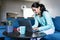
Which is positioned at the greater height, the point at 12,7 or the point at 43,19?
the point at 12,7

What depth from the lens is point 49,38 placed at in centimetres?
279

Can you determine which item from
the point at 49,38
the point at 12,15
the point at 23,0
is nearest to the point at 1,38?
the point at 49,38

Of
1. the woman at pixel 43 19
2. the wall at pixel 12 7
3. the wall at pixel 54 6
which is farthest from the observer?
the wall at pixel 12 7

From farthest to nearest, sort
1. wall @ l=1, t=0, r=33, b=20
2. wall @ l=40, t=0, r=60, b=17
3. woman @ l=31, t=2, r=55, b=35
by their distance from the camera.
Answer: wall @ l=1, t=0, r=33, b=20 < wall @ l=40, t=0, r=60, b=17 < woman @ l=31, t=2, r=55, b=35

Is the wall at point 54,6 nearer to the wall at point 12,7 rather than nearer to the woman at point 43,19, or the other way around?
the wall at point 12,7

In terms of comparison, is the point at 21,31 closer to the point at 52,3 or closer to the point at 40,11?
the point at 40,11

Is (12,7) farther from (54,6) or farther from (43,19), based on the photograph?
(43,19)

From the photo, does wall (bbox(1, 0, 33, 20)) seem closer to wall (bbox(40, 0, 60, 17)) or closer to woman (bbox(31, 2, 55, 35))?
wall (bbox(40, 0, 60, 17))

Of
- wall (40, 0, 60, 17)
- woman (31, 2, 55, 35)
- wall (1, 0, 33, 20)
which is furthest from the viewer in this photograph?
wall (1, 0, 33, 20)

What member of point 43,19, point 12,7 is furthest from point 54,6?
point 43,19

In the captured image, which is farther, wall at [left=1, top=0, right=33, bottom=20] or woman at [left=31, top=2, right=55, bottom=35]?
wall at [left=1, top=0, right=33, bottom=20]

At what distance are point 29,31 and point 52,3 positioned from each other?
287cm

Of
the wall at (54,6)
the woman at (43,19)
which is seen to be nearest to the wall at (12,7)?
the wall at (54,6)

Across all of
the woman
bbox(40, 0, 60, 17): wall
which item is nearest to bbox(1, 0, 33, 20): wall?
bbox(40, 0, 60, 17): wall
